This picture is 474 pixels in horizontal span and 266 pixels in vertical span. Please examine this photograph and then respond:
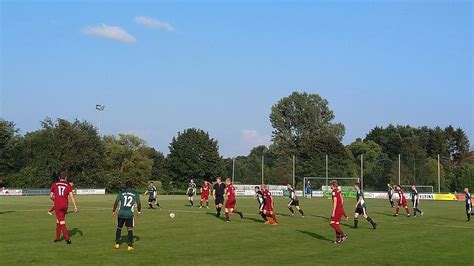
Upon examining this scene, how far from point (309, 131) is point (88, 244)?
9805 centimetres

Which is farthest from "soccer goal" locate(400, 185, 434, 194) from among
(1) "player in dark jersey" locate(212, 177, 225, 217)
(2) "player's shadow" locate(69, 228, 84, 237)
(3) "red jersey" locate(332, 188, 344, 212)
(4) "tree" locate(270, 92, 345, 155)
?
(2) "player's shadow" locate(69, 228, 84, 237)

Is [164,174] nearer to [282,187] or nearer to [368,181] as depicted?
[282,187]

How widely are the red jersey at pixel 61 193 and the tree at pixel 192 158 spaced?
70.6m

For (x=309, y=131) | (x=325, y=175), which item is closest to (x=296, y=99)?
(x=309, y=131)

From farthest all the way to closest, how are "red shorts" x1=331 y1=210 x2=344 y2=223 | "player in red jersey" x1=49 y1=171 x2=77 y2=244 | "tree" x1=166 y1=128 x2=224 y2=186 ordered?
"tree" x1=166 y1=128 x2=224 y2=186 → "red shorts" x1=331 y1=210 x2=344 y2=223 → "player in red jersey" x1=49 y1=171 x2=77 y2=244

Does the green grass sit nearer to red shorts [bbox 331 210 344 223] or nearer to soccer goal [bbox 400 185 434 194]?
red shorts [bbox 331 210 344 223]

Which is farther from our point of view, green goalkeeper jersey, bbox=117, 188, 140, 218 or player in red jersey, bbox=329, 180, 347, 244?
player in red jersey, bbox=329, 180, 347, 244

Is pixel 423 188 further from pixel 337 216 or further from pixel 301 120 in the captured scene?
pixel 337 216

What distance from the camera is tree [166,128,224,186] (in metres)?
89.0

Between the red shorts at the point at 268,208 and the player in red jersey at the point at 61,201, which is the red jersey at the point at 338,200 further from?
the player in red jersey at the point at 61,201

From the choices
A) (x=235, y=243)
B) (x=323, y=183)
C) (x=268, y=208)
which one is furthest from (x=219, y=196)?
(x=323, y=183)

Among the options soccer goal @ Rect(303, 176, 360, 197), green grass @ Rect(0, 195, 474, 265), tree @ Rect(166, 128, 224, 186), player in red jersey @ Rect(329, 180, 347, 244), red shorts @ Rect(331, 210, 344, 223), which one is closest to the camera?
green grass @ Rect(0, 195, 474, 265)

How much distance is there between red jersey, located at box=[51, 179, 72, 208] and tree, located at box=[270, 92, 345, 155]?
94.8m

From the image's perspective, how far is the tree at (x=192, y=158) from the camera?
292 ft
